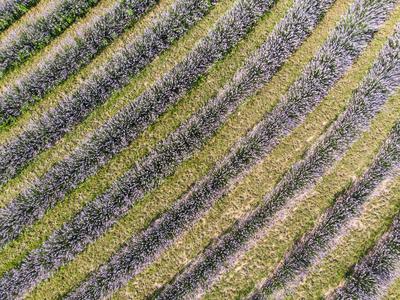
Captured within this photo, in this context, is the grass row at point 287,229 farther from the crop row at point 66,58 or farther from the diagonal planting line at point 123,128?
the crop row at point 66,58

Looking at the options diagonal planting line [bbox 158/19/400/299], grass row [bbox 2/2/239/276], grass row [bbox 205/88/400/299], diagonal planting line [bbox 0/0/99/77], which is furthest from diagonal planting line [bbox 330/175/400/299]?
diagonal planting line [bbox 0/0/99/77]

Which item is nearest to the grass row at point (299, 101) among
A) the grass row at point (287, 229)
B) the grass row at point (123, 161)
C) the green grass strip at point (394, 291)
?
the grass row at point (287, 229)

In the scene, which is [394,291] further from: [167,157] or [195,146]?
[167,157]

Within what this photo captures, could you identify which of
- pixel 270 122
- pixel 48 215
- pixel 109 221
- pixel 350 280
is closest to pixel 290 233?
pixel 350 280

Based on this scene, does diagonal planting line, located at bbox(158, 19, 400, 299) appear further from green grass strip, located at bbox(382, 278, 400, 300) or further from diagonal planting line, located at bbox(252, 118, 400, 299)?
green grass strip, located at bbox(382, 278, 400, 300)

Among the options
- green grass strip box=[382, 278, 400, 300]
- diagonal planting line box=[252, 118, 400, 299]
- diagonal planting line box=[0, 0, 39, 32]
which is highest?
diagonal planting line box=[0, 0, 39, 32]

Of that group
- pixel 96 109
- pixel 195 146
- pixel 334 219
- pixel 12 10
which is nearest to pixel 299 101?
pixel 195 146

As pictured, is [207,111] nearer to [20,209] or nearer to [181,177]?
[181,177]
